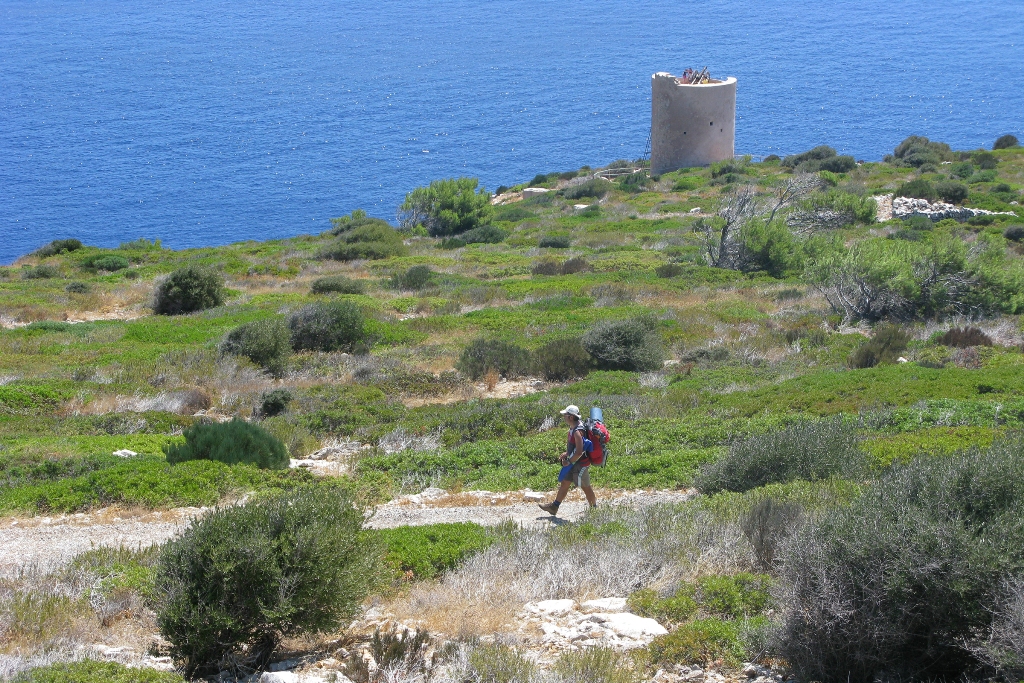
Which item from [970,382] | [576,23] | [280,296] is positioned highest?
[576,23]

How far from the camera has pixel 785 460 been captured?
30.3 ft

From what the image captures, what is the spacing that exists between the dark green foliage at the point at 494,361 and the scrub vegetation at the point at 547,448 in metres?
0.07

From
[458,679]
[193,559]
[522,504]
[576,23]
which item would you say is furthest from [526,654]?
[576,23]

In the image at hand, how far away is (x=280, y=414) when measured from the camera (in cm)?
1444

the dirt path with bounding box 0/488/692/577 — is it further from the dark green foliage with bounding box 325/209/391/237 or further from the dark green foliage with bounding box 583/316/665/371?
the dark green foliage with bounding box 325/209/391/237

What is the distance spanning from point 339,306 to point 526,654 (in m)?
15.3

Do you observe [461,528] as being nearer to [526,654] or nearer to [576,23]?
[526,654]

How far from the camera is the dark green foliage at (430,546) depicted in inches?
273

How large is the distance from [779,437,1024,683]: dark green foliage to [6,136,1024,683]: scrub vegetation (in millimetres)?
18

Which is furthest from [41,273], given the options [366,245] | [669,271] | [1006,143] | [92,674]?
[1006,143]

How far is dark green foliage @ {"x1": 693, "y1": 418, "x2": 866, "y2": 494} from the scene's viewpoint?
9016mm

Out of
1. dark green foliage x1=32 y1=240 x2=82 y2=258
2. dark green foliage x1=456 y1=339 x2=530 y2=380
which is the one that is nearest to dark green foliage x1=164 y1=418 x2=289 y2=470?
dark green foliage x1=456 y1=339 x2=530 y2=380

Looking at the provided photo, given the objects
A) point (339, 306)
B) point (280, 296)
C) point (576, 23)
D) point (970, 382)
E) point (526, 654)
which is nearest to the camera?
point (526, 654)

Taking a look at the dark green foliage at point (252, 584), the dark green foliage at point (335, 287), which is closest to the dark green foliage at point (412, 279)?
the dark green foliage at point (335, 287)
